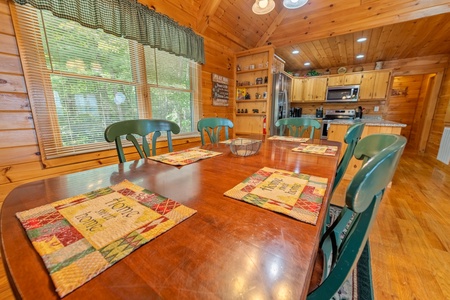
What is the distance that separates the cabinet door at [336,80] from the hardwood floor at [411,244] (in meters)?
3.00

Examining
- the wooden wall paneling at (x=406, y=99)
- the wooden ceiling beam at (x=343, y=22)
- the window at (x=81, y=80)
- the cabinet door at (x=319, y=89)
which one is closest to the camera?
the window at (x=81, y=80)

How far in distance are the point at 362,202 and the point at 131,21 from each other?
2547 millimetres

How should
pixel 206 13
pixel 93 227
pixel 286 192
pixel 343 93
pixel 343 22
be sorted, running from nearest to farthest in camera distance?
1. pixel 93 227
2. pixel 286 192
3. pixel 206 13
4. pixel 343 22
5. pixel 343 93

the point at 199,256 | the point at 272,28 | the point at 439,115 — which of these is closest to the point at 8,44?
the point at 199,256

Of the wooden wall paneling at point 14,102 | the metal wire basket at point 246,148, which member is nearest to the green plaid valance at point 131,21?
the wooden wall paneling at point 14,102

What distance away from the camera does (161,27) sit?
223 centimetres

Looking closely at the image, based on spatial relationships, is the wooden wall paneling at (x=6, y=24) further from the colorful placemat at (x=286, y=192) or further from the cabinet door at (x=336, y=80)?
the cabinet door at (x=336, y=80)

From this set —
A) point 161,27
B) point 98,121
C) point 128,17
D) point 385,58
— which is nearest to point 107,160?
point 98,121

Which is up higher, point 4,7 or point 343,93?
point 4,7

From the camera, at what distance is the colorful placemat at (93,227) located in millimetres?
337

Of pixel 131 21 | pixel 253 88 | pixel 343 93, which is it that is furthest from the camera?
pixel 343 93

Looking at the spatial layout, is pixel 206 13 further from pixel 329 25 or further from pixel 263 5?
pixel 329 25

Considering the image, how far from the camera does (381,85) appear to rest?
420cm

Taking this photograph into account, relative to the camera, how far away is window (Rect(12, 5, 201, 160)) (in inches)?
58.4
